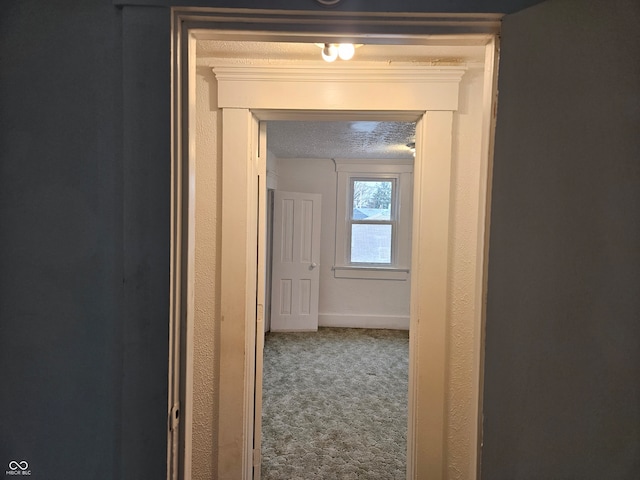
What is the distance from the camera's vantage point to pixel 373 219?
222 inches

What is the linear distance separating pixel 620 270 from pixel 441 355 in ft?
3.61

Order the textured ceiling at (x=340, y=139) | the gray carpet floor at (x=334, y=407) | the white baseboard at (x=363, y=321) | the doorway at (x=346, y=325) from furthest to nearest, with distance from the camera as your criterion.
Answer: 1. the white baseboard at (x=363, y=321)
2. the textured ceiling at (x=340, y=139)
3. the doorway at (x=346, y=325)
4. the gray carpet floor at (x=334, y=407)

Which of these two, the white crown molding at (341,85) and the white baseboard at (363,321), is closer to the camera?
the white crown molding at (341,85)

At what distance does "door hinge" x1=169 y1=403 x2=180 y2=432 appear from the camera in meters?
0.91

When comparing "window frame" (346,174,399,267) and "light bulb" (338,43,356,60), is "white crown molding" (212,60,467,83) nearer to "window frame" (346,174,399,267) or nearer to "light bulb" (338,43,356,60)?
"light bulb" (338,43,356,60)

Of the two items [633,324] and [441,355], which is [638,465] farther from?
[441,355]

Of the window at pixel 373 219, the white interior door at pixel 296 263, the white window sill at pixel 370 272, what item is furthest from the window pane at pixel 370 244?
the white interior door at pixel 296 263

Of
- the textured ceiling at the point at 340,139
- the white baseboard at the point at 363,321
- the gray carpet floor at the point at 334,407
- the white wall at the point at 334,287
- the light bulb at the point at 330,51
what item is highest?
the textured ceiling at the point at 340,139

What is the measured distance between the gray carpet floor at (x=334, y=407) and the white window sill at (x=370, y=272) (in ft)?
3.01

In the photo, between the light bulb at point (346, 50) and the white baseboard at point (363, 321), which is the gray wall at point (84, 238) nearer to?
the light bulb at point (346, 50)

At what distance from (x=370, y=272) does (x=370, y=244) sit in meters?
0.44

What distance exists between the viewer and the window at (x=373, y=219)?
5.48 meters

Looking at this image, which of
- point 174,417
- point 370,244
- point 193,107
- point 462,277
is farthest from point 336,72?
point 370,244

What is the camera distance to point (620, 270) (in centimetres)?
74
